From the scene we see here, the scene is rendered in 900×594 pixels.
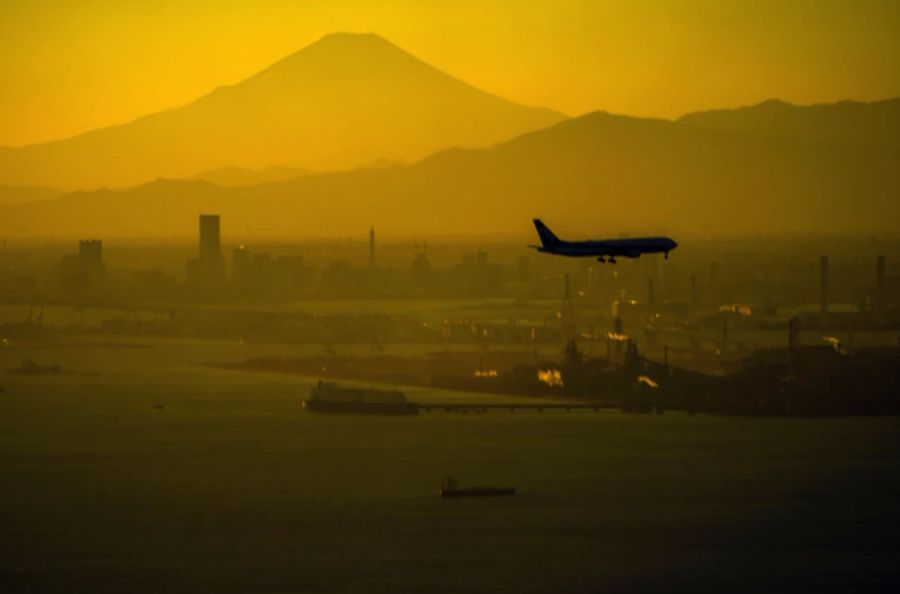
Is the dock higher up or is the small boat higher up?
the dock

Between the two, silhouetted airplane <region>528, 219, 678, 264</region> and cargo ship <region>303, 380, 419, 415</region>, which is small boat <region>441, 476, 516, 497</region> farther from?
cargo ship <region>303, 380, 419, 415</region>

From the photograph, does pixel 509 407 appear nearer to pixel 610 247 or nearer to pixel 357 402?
pixel 357 402

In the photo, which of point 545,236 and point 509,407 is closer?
point 545,236

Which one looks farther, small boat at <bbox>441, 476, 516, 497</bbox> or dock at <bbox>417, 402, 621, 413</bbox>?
dock at <bbox>417, 402, 621, 413</bbox>

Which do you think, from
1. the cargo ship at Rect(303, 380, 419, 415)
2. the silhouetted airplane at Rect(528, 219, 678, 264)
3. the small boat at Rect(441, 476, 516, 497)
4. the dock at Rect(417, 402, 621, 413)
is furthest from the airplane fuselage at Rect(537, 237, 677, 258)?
the cargo ship at Rect(303, 380, 419, 415)

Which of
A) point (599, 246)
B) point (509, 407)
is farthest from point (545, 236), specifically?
point (509, 407)

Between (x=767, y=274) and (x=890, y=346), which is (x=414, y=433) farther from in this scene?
(x=767, y=274)
